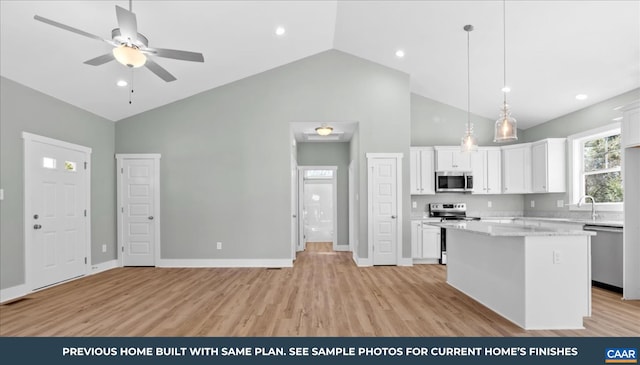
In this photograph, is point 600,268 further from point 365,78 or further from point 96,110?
point 96,110

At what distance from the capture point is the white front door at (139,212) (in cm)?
604

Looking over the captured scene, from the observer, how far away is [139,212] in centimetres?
605

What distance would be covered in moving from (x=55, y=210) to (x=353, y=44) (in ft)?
17.4

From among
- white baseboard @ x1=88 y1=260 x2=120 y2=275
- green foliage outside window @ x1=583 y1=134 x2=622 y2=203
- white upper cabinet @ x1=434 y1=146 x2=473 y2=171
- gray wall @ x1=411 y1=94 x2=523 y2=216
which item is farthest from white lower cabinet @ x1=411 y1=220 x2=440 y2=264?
white baseboard @ x1=88 y1=260 x2=120 y2=275

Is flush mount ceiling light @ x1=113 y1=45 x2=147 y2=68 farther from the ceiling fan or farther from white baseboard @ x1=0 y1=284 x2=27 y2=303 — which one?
white baseboard @ x1=0 y1=284 x2=27 y2=303

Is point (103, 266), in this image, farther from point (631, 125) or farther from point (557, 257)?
point (631, 125)

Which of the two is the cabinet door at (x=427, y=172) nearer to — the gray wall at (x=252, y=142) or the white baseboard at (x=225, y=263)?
the gray wall at (x=252, y=142)

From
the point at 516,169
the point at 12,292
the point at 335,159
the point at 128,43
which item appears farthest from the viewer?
the point at 335,159

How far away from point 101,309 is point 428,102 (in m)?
6.51

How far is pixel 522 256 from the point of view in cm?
300

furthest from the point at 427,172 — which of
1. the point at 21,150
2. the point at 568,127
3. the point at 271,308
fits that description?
Result: the point at 21,150
